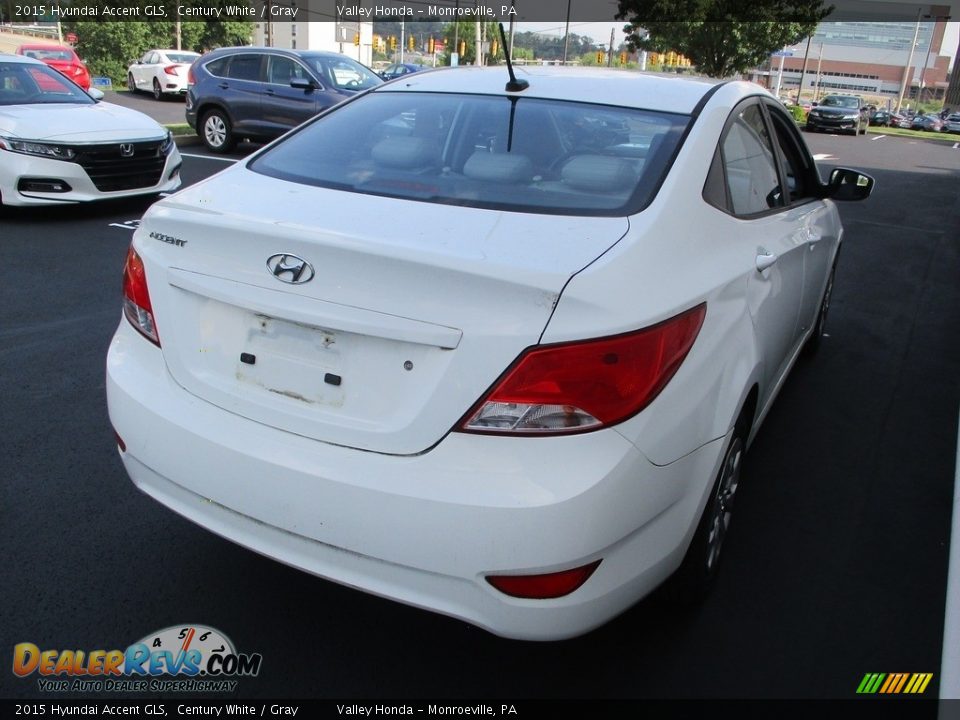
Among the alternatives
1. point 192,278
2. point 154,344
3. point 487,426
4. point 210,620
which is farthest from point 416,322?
point 210,620

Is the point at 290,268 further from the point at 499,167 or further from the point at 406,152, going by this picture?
the point at 406,152

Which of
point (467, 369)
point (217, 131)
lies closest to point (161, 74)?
point (217, 131)

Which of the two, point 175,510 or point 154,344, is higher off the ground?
point 154,344

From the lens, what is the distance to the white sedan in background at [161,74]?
2597cm

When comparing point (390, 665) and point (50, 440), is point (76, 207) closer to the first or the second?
point (50, 440)

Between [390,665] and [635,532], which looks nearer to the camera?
[635,532]

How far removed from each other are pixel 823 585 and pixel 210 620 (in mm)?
2046

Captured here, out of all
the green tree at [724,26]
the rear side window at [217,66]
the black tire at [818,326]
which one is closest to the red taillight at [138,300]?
the black tire at [818,326]

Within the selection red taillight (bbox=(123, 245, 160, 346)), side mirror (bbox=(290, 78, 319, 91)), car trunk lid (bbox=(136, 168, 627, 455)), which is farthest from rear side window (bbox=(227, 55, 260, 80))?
car trunk lid (bbox=(136, 168, 627, 455))

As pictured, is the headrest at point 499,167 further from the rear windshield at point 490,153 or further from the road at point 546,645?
the road at point 546,645

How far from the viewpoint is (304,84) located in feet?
42.0

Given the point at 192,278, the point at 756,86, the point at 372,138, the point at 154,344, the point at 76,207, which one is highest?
the point at 756,86

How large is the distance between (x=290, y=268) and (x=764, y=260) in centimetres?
156

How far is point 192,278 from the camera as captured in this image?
7.36 feet
